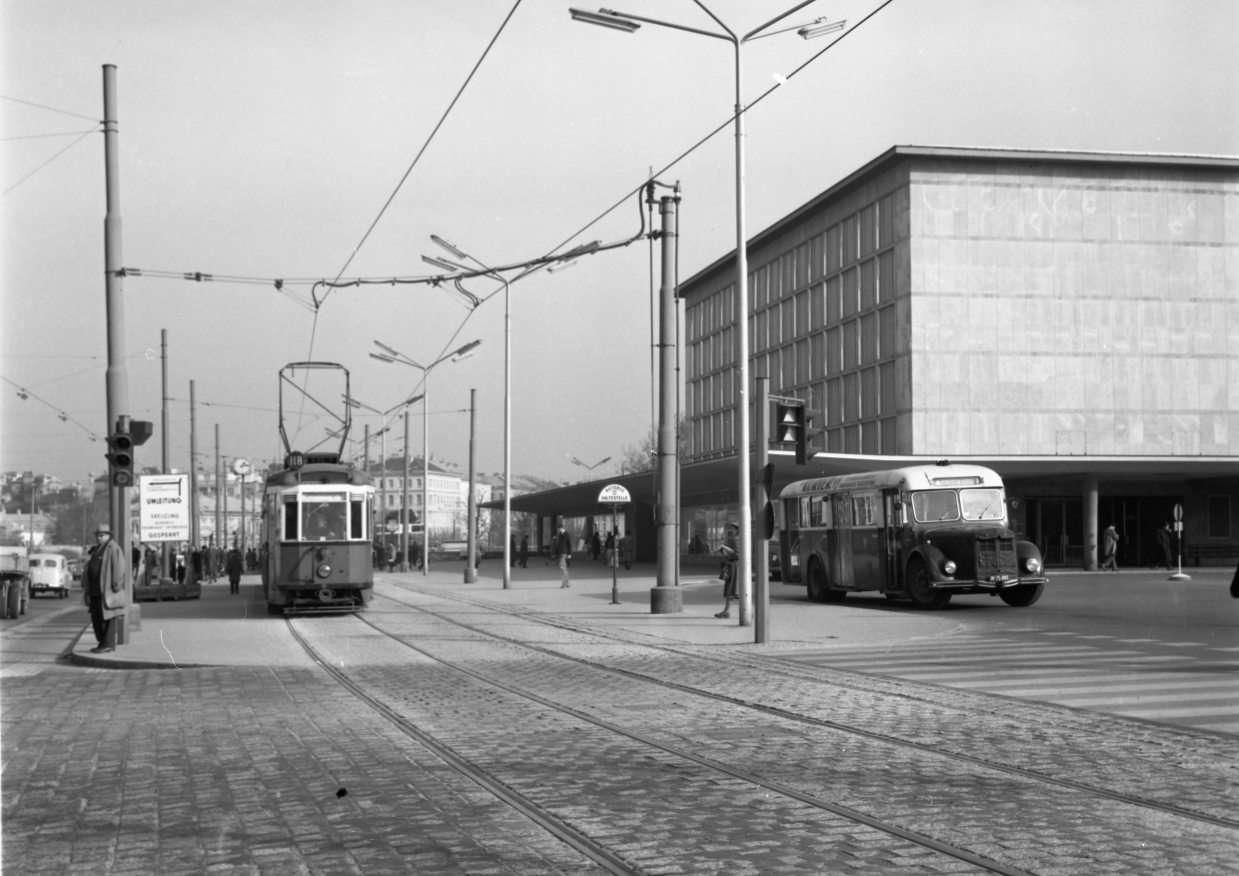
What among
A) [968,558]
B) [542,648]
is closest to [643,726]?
A: [542,648]

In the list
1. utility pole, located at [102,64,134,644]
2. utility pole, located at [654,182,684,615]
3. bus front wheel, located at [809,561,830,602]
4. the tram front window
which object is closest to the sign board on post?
the tram front window

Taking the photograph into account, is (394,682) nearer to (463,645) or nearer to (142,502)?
(463,645)

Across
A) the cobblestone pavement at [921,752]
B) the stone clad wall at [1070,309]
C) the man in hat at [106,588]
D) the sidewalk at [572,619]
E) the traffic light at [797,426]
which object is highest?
the stone clad wall at [1070,309]

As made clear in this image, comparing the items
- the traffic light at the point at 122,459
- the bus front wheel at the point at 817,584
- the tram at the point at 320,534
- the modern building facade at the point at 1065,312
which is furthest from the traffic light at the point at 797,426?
the modern building facade at the point at 1065,312

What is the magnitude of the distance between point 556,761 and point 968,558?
18.6 meters

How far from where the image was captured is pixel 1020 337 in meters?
60.1

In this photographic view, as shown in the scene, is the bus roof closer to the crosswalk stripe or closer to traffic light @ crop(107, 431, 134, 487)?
the crosswalk stripe

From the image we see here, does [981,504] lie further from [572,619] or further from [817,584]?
[572,619]

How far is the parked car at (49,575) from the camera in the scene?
2084 inches

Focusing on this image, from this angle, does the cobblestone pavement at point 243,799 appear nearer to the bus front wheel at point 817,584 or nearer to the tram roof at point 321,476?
the tram roof at point 321,476

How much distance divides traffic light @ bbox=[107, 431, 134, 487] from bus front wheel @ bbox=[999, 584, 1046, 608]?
646 inches

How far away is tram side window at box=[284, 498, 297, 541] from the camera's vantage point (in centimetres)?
2773

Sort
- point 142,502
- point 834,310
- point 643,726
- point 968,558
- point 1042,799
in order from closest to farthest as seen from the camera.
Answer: point 1042,799 → point 643,726 → point 968,558 → point 142,502 → point 834,310

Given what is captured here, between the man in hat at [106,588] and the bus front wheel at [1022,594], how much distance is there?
16462 mm
